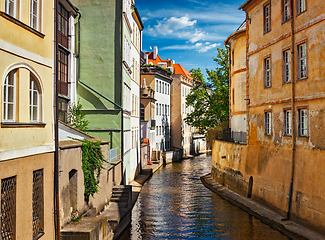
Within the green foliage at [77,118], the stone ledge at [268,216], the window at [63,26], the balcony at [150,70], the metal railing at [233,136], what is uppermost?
the balcony at [150,70]

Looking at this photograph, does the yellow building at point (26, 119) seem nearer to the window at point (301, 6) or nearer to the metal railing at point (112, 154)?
the metal railing at point (112, 154)

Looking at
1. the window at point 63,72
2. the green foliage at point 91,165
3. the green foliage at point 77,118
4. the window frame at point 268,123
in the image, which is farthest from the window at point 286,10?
the green foliage at point 77,118

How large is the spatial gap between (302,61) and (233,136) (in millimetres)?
11672

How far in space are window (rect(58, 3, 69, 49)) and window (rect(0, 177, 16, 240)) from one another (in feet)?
37.7

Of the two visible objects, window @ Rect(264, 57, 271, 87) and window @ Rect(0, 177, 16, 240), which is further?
window @ Rect(264, 57, 271, 87)

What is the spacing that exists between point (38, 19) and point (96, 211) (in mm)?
8098

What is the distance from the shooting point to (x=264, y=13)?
65.0 ft

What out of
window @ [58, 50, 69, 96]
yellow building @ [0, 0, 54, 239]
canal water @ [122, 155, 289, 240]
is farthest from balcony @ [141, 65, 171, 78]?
yellow building @ [0, 0, 54, 239]

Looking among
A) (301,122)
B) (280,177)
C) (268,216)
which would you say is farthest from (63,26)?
(268,216)

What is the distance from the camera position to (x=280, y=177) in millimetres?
17281

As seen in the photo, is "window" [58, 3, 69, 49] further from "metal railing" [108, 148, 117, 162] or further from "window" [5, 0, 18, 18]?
"window" [5, 0, 18, 18]

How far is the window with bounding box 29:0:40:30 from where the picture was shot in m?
9.08

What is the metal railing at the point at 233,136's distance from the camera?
24.5 meters

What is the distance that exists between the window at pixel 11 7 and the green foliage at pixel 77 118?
11.1 metres
